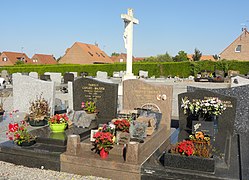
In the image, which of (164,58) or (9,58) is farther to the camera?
(9,58)

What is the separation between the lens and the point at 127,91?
723cm

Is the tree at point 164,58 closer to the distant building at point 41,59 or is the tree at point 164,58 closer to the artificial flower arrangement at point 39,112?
the distant building at point 41,59

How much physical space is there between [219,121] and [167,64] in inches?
1064

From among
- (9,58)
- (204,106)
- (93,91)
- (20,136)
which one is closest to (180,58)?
(9,58)

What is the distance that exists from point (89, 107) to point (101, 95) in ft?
1.50

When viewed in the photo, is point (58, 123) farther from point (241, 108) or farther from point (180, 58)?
point (180, 58)

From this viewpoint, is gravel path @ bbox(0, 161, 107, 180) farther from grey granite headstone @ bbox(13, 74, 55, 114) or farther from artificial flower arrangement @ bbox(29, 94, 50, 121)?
grey granite headstone @ bbox(13, 74, 55, 114)

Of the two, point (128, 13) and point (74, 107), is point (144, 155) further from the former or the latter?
point (128, 13)

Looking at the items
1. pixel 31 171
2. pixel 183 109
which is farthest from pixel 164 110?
pixel 31 171

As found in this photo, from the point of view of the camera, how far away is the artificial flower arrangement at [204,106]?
5812 mm

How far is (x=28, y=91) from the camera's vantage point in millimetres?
8430

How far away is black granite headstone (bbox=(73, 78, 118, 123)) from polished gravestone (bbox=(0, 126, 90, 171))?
5.99 feet

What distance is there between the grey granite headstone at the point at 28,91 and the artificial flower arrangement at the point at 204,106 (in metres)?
3.87

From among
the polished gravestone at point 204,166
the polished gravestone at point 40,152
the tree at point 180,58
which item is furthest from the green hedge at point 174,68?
the polished gravestone at point 40,152
